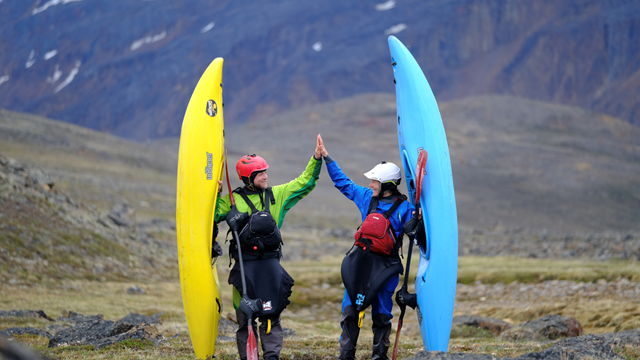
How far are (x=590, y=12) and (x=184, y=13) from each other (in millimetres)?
117437

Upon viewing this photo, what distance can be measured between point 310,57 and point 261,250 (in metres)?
156

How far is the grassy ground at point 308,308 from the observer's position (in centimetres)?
859

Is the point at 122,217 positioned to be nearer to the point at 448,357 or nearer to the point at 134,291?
the point at 134,291

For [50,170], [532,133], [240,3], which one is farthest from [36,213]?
[240,3]

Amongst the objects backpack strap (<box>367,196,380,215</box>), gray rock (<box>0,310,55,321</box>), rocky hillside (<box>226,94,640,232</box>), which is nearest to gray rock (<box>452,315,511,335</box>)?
backpack strap (<box>367,196,380,215</box>)

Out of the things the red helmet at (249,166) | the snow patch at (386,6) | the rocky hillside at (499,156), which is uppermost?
the snow patch at (386,6)

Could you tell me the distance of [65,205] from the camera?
68.6 ft

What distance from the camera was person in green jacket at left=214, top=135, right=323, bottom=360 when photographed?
7.05 metres

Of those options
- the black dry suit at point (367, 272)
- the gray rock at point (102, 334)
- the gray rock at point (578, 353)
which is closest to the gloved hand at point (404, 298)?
the black dry suit at point (367, 272)

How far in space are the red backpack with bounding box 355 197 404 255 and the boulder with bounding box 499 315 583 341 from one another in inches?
195

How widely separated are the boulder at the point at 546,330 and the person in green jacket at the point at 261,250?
5551 millimetres

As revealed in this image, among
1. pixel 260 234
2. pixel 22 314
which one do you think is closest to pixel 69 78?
pixel 22 314

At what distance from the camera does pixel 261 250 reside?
724 cm

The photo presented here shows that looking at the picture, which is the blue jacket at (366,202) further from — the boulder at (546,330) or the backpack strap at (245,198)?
the boulder at (546,330)
